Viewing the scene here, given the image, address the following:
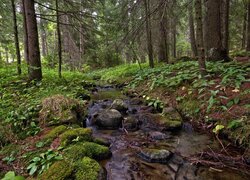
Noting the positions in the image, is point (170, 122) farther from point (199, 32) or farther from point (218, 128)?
point (199, 32)

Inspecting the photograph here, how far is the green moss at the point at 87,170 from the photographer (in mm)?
2867

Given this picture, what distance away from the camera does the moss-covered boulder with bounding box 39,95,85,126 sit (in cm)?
460

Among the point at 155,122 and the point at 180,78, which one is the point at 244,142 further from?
the point at 180,78

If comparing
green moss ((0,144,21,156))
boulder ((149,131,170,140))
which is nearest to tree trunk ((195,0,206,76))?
boulder ((149,131,170,140))

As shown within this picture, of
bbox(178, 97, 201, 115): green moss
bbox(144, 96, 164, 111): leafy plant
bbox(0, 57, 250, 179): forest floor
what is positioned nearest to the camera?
bbox(0, 57, 250, 179): forest floor

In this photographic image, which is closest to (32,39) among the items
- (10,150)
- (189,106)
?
(10,150)

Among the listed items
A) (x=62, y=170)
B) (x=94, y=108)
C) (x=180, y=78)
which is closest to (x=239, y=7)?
(x=180, y=78)

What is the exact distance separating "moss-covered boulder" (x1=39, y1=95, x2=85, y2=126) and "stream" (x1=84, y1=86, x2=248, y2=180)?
0.63 meters

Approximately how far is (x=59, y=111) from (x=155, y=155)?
98.4 inches

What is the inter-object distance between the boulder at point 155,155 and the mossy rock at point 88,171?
3.07ft

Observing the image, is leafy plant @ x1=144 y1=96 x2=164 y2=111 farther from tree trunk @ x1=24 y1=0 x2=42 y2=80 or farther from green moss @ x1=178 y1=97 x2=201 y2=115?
tree trunk @ x1=24 y1=0 x2=42 y2=80

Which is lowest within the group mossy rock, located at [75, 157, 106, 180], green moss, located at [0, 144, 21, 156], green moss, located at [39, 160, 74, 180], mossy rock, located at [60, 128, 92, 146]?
mossy rock, located at [75, 157, 106, 180]

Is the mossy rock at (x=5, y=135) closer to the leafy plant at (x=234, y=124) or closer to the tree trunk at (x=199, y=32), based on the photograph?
the leafy plant at (x=234, y=124)

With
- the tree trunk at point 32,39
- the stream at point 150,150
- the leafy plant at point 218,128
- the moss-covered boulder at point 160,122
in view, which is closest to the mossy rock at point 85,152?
the stream at point 150,150
